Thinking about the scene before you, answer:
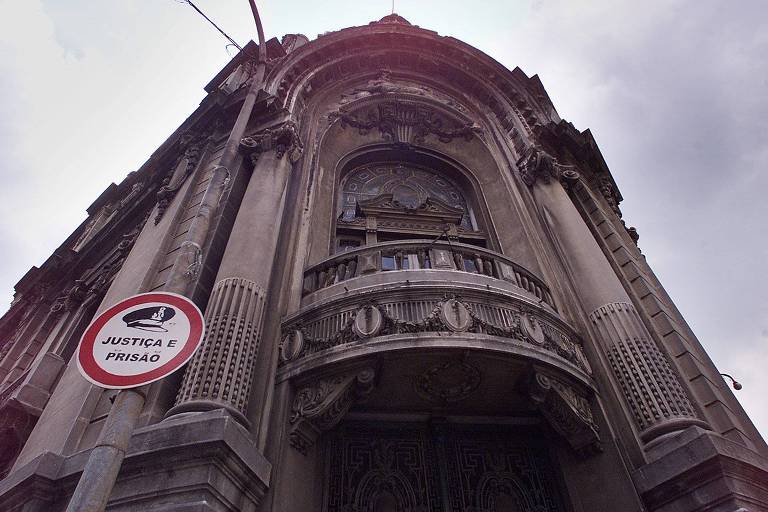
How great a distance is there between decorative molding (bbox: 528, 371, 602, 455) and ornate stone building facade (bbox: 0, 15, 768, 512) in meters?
0.03

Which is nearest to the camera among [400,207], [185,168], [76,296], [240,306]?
[240,306]

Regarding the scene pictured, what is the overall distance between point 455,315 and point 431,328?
0.46 m

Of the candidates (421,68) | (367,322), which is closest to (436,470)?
(367,322)

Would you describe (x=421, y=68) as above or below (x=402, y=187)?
above

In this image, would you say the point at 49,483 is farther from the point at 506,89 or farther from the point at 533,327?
the point at 506,89

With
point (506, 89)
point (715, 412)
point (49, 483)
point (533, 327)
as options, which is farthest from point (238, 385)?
point (506, 89)

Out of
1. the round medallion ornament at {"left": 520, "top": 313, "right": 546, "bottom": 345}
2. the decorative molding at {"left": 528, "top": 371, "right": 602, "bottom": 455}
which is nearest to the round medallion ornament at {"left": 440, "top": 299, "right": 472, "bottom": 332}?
the round medallion ornament at {"left": 520, "top": 313, "right": 546, "bottom": 345}

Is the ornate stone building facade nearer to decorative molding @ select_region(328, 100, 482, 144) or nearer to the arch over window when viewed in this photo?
the arch over window

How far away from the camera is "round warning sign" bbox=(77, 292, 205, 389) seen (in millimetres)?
3311

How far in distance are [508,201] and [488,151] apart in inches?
93.8

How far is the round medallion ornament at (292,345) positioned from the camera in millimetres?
7555

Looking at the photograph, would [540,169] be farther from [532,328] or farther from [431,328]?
[431,328]

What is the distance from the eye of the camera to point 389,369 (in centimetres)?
745

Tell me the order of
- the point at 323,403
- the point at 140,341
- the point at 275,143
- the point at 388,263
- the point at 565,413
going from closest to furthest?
the point at 140,341 → the point at 323,403 → the point at 565,413 → the point at 388,263 → the point at 275,143
